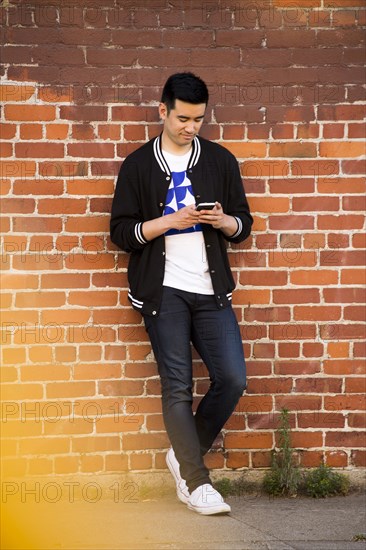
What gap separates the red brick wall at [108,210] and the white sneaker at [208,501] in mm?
497

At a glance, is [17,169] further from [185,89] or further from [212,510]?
[212,510]

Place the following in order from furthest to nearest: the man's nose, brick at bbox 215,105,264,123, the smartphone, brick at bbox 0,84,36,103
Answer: brick at bbox 215,105,264,123
brick at bbox 0,84,36,103
the man's nose
the smartphone

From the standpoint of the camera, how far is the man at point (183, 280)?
4.56 m

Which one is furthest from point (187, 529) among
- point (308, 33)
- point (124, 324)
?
point (308, 33)

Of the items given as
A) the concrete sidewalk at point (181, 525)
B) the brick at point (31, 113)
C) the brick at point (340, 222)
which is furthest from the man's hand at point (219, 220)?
the concrete sidewalk at point (181, 525)

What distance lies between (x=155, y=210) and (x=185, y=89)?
25.2 inches

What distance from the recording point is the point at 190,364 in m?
4.65

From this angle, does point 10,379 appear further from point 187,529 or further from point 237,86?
point 237,86

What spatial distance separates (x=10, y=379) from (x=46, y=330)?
34cm

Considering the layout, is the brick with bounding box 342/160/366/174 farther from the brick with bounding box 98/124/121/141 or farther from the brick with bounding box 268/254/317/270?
the brick with bounding box 98/124/121/141

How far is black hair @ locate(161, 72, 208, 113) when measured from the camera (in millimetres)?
4410

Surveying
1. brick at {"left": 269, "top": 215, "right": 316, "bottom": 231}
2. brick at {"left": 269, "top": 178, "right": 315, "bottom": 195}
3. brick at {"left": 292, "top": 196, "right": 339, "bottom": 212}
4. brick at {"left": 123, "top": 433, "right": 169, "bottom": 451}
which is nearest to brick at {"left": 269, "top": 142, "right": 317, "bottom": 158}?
brick at {"left": 269, "top": 178, "right": 315, "bottom": 195}

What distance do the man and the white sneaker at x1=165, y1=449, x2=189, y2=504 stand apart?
0.01m

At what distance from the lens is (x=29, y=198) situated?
4.82 meters
